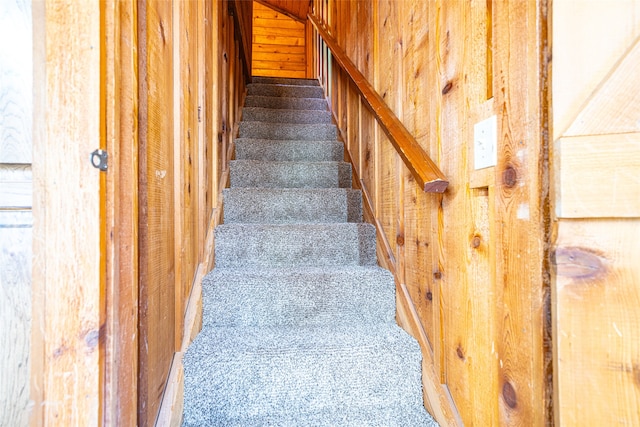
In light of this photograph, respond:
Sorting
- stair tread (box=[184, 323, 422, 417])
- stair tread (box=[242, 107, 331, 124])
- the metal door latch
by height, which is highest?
stair tread (box=[242, 107, 331, 124])

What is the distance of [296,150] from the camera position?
2.41 m

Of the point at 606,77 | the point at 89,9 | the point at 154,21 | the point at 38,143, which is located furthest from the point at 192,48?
the point at 606,77

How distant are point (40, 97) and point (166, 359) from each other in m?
0.73

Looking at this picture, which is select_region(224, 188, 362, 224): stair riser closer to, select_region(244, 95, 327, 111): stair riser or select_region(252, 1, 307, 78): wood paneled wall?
select_region(244, 95, 327, 111): stair riser

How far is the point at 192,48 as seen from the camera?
4.02 ft

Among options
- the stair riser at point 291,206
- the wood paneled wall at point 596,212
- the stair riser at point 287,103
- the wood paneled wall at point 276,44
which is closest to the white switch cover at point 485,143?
the wood paneled wall at point 596,212

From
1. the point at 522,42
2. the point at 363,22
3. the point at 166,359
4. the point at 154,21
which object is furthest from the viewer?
the point at 363,22

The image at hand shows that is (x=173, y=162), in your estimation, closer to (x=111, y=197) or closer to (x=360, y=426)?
(x=111, y=197)

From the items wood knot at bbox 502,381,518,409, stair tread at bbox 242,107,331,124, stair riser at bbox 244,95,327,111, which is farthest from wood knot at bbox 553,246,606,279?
stair riser at bbox 244,95,327,111

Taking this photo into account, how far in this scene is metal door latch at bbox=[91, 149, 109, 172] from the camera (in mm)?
600

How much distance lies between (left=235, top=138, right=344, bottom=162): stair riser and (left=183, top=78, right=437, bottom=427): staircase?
285 mm

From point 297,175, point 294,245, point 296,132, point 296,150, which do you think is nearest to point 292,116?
point 296,132

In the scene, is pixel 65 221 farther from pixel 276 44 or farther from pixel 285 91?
pixel 276 44

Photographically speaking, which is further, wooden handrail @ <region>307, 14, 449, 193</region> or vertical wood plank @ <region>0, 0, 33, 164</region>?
wooden handrail @ <region>307, 14, 449, 193</region>
